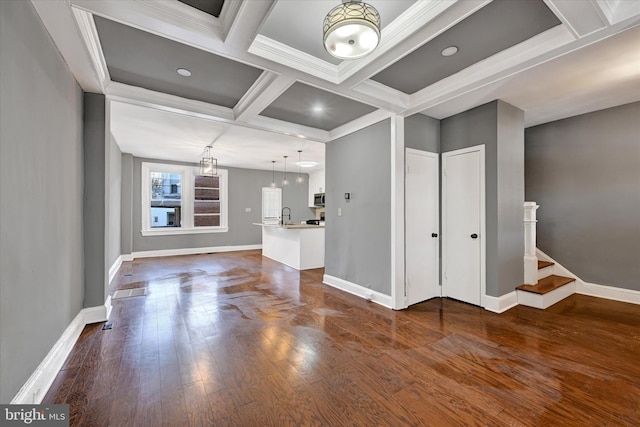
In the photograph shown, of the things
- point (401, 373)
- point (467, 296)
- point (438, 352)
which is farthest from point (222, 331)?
point (467, 296)

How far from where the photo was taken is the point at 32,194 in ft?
5.80

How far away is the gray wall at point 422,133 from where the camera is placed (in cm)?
366

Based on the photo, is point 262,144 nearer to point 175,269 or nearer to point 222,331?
point 175,269

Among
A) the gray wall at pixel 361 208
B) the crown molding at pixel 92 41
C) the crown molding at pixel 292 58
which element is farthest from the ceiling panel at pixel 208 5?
the gray wall at pixel 361 208

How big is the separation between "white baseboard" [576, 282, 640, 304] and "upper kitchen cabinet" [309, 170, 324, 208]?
21.2 ft

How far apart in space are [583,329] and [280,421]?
3.27 meters

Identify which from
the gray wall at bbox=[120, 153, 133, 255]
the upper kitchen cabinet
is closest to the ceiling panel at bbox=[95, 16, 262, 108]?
the gray wall at bbox=[120, 153, 133, 255]

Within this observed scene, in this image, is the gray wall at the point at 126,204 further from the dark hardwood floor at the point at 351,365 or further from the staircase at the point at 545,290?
the staircase at the point at 545,290

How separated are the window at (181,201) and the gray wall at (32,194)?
5230 mm

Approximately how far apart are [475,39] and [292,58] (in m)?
1.57

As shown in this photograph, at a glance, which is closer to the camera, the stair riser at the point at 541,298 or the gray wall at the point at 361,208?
the stair riser at the point at 541,298

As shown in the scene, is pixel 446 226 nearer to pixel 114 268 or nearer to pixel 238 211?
pixel 114 268

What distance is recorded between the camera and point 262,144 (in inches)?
225

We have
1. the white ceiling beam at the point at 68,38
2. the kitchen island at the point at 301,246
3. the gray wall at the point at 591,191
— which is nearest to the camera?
the white ceiling beam at the point at 68,38
